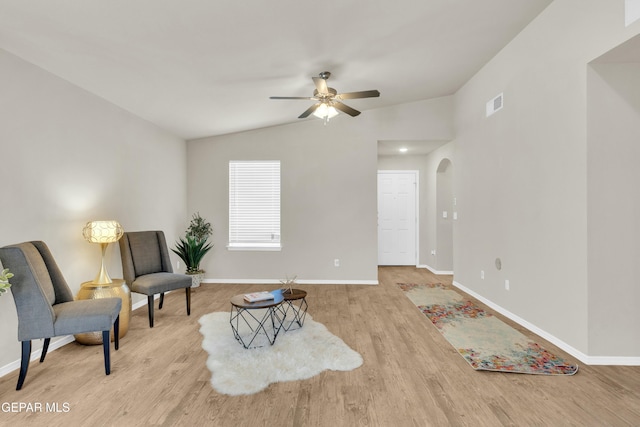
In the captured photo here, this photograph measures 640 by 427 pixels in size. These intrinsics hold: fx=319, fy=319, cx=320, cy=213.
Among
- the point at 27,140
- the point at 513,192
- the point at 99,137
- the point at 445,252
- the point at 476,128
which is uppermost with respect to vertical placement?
the point at 476,128

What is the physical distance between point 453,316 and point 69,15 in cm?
456

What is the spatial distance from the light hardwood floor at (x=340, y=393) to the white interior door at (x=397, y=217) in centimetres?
406

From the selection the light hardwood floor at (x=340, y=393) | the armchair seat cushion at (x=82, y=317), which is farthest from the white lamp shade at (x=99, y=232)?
the light hardwood floor at (x=340, y=393)

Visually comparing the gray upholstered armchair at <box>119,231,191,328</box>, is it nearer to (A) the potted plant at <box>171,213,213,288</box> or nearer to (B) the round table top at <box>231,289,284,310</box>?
(A) the potted plant at <box>171,213,213,288</box>

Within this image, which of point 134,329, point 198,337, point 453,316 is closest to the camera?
point 198,337

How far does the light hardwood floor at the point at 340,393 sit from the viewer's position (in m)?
1.98

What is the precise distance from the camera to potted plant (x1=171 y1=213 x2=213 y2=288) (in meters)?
5.25

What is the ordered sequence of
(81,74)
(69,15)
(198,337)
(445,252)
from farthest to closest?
1. (445,252)
2. (198,337)
3. (81,74)
4. (69,15)

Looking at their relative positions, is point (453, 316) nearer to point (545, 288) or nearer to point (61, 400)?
point (545, 288)

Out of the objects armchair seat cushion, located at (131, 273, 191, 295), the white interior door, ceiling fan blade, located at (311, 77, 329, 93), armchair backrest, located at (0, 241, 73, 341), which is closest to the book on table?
armchair seat cushion, located at (131, 273, 191, 295)

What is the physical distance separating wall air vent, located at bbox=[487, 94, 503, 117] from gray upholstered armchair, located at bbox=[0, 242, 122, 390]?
4.70m

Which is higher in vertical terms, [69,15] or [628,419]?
[69,15]

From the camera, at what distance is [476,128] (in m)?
4.66

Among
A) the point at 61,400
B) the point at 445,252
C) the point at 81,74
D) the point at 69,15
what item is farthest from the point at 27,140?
the point at 445,252
